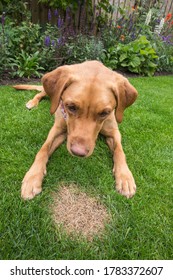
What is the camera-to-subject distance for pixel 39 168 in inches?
102

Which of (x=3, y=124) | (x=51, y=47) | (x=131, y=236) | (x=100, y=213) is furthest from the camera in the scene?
(x=51, y=47)

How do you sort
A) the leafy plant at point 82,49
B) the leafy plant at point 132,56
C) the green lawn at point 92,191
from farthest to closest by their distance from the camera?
the leafy plant at point 132,56
the leafy plant at point 82,49
the green lawn at point 92,191

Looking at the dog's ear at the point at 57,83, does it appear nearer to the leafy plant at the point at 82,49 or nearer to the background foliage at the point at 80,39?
the background foliage at the point at 80,39

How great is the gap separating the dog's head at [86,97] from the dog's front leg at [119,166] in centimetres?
44

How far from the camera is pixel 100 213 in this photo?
7.59 ft

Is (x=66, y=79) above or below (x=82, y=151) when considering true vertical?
above

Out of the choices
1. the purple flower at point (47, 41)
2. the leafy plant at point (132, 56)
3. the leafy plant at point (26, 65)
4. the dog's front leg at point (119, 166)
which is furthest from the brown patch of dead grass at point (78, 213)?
the leafy plant at point (132, 56)

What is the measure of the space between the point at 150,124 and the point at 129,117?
1.17 feet

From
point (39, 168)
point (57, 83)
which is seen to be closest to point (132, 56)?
point (57, 83)

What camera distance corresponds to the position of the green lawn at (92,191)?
196 cm

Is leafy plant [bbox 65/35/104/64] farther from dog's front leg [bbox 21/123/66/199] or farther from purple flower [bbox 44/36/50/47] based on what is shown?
dog's front leg [bbox 21/123/66/199]
